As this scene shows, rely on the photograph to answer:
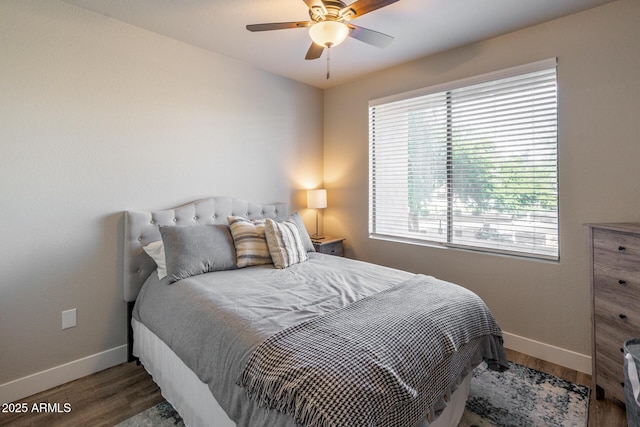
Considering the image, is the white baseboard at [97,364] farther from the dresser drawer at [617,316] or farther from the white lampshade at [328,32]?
the white lampshade at [328,32]

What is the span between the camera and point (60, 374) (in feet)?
7.16

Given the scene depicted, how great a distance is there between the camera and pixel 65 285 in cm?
221

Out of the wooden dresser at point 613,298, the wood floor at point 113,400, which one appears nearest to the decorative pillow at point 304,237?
the wood floor at point 113,400

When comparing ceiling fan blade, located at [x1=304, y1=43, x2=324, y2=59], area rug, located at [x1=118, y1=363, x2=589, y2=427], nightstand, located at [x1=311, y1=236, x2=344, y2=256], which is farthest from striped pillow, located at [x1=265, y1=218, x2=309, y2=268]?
ceiling fan blade, located at [x1=304, y1=43, x2=324, y2=59]

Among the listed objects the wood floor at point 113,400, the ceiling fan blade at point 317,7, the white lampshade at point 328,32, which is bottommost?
the wood floor at point 113,400

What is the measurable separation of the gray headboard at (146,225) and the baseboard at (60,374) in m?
0.45

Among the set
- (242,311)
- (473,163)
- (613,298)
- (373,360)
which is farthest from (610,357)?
(242,311)

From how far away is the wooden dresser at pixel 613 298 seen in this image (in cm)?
179

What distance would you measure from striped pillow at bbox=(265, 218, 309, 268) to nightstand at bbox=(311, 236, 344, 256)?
0.73 metres

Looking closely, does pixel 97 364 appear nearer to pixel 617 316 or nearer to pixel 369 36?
pixel 369 36

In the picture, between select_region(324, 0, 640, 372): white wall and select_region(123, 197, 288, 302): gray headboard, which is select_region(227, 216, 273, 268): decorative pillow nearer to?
select_region(123, 197, 288, 302): gray headboard

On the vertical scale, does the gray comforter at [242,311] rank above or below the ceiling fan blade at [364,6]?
below

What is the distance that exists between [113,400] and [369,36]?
2.86m

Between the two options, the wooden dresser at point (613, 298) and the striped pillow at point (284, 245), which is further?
the striped pillow at point (284, 245)
